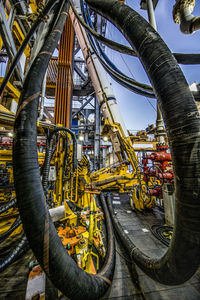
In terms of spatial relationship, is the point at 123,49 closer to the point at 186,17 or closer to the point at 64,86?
the point at 186,17

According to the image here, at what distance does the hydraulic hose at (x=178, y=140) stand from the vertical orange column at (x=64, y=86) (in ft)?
18.9

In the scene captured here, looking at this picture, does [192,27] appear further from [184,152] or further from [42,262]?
[42,262]

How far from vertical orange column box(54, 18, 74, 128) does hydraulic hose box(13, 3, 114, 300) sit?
18.3 ft

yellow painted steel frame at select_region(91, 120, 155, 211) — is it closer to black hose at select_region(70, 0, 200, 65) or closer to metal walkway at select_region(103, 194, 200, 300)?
metal walkway at select_region(103, 194, 200, 300)

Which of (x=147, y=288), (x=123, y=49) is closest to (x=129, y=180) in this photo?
(x=147, y=288)

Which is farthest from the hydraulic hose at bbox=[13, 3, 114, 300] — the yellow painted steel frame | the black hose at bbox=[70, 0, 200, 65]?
the yellow painted steel frame

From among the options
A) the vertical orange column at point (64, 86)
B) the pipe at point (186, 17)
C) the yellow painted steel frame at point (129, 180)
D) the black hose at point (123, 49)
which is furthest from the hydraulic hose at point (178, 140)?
the vertical orange column at point (64, 86)

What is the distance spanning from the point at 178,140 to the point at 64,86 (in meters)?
7.19

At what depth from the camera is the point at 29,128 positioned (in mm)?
581

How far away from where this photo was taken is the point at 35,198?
0.54 meters

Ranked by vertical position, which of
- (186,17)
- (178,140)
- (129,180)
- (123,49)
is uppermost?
(186,17)

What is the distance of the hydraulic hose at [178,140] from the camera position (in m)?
0.46

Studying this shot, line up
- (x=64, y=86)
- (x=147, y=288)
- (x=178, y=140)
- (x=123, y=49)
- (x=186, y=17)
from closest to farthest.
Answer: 1. (x=178, y=140)
2. (x=123, y=49)
3. (x=186, y=17)
4. (x=147, y=288)
5. (x=64, y=86)

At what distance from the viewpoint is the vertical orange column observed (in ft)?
19.7
